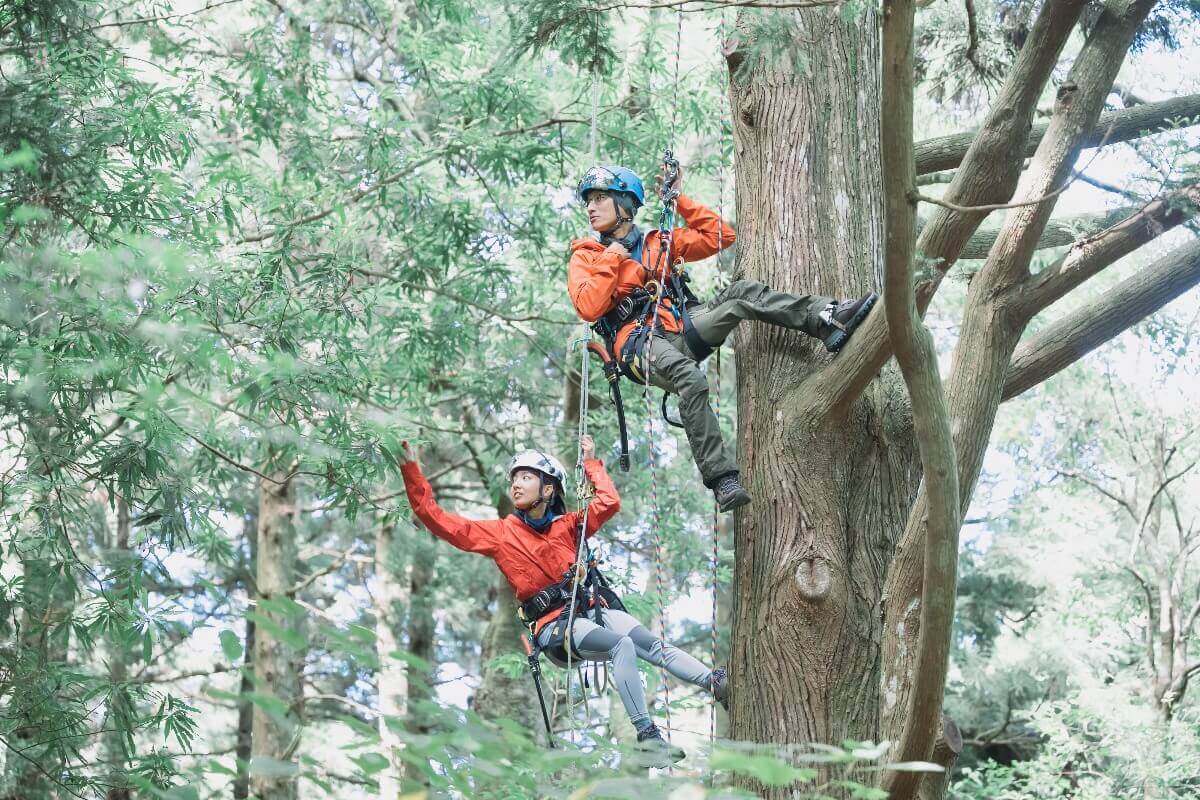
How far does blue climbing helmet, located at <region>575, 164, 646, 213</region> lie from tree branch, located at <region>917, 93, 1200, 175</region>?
120 centimetres

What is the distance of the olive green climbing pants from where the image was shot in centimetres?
459

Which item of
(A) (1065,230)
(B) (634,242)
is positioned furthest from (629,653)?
(A) (1065,230)

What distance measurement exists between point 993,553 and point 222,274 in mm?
9959

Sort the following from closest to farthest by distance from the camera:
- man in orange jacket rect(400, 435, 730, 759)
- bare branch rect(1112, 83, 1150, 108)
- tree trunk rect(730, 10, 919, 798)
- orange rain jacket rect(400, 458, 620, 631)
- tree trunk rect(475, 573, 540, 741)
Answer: tree trunk rect(730, 10, 919, 798) < man in orange jacket rect(400, 435, 730, 759) < orange rain jacket rect(400, 458, 620, 631) < bare branch rect(1112, 83, 1150, 108) < tree trunk rect(475, 573, 540, 741)

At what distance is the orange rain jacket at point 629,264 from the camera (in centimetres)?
516

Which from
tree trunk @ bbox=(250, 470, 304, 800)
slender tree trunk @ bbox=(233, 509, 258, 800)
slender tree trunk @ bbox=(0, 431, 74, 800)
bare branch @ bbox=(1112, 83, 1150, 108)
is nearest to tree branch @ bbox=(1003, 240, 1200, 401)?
bare branch @ bbox=(1112, 83, 1150, 108)

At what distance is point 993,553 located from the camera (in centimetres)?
1395

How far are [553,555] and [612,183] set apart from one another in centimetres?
164

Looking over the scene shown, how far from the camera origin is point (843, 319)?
4523mm

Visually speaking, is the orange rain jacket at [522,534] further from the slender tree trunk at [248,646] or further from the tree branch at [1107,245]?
the slender tree trunk at [248,646]

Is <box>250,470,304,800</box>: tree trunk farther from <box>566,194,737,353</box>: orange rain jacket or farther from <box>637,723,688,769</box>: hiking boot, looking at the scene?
<box>637,723,688,769</box>: hiking boot

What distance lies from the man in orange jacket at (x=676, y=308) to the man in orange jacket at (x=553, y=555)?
1.76 ft

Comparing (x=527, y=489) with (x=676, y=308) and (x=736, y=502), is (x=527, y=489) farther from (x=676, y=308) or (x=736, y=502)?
(x=736, y=502)

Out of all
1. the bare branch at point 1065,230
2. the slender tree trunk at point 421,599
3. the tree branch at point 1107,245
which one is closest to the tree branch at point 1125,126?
the bare branch at point 1065,230
